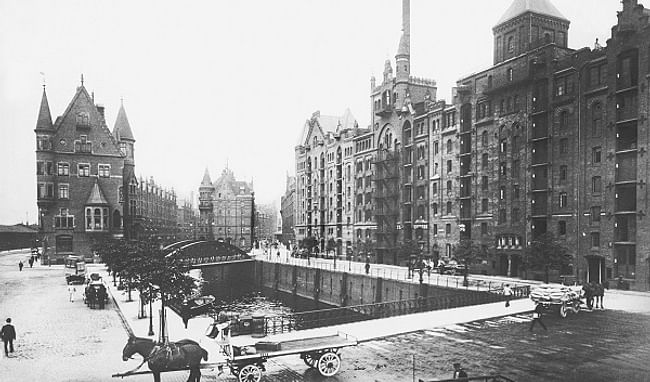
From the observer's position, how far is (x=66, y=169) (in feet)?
195

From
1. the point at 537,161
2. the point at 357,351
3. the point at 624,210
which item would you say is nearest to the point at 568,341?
the point at 357,351

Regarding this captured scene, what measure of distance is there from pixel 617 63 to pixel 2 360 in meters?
41.1

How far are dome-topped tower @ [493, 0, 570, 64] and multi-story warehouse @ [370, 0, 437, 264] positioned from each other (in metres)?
18.2

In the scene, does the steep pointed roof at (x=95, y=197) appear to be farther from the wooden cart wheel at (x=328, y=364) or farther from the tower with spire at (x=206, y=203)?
the tower with spire at (x=206, y=203)

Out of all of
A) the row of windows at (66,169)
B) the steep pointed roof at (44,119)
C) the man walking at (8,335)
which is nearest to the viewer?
the man walking at (8,335)

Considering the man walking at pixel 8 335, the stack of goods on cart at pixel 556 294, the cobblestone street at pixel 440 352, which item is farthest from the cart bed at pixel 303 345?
the stack of goods on cart at pixel 556 294

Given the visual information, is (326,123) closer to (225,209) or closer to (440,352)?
(225,209)

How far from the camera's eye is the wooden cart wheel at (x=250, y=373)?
1541 cm

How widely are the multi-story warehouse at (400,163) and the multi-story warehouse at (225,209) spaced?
5654 centimetres

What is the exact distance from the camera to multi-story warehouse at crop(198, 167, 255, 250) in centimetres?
12356

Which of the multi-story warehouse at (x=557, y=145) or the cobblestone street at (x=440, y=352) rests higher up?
the multi-story warehouse at (x=557, y=145)

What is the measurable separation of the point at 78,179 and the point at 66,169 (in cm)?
172

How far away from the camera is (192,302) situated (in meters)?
44.5

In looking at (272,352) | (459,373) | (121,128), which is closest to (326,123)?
(121,128)
